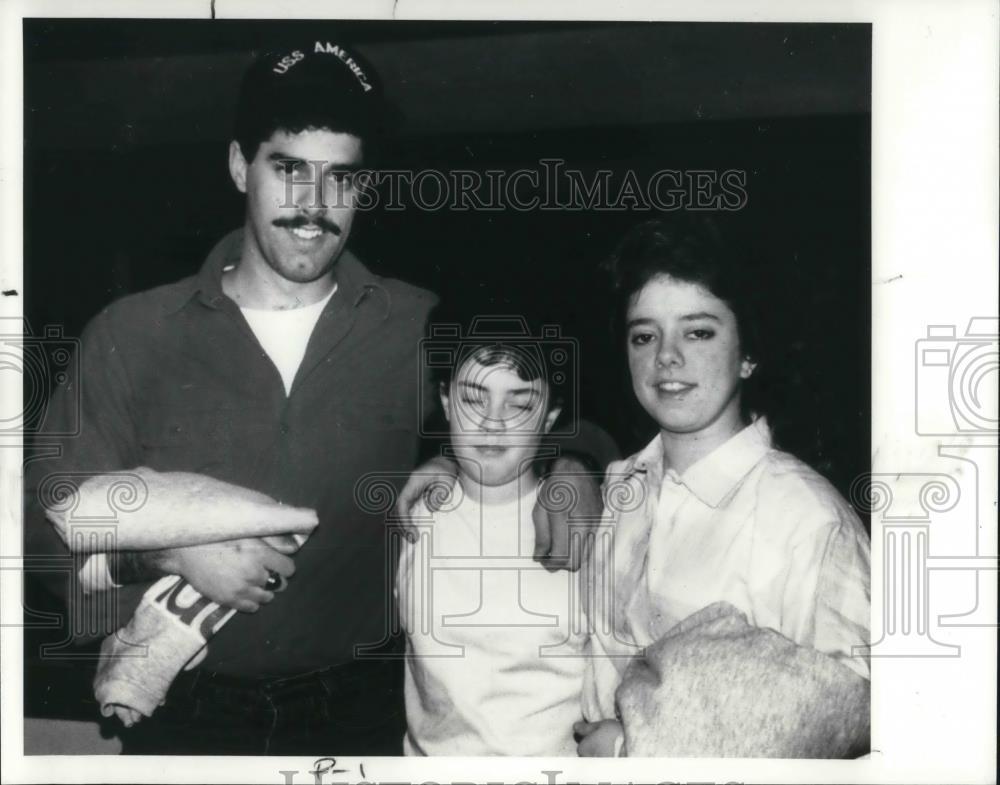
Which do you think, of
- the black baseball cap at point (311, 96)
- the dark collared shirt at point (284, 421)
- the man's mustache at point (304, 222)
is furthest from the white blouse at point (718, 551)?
the black baseball cap at point (311, 96)

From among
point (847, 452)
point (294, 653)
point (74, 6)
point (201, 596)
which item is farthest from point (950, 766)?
point (74, 6)

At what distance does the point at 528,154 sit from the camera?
239 cm

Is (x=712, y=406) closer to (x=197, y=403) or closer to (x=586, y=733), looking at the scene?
(x=586, y=733)

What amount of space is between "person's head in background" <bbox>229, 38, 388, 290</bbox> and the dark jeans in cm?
88

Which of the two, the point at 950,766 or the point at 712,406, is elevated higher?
the point at 712,406

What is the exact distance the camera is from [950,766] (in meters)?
2.39

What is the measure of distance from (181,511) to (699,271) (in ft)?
4.14

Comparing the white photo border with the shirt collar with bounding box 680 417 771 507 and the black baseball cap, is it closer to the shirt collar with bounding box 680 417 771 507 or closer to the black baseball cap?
the black baseball cap

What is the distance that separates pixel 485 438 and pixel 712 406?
20.0 inches

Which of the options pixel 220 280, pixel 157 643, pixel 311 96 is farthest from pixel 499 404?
pixel 157 643

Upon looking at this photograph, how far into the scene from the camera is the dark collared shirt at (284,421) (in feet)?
7.72

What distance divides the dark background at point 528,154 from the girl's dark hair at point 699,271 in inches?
1.3

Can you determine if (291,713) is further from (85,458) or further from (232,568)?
(85,458)

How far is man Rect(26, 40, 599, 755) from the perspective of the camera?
7.72ft
